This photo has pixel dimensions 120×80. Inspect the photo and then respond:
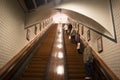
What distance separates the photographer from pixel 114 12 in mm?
5219

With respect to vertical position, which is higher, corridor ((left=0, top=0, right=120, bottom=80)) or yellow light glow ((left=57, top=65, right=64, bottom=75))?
corridor ((left=0, top=0, right=120, bottom=80))

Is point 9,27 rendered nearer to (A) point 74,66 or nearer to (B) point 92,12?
(A) point 74,66

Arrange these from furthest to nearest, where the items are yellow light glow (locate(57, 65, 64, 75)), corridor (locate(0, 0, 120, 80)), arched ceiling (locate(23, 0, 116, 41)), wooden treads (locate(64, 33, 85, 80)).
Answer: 1. yellow light glow (locate(57, 65, 64, 75))
2. wooden treads (locate(64, 33, 85, 80))
3. arched ceiling (locate(23, 0, 116, 41))
4. corridor (locate(0, 0, 120, 80))

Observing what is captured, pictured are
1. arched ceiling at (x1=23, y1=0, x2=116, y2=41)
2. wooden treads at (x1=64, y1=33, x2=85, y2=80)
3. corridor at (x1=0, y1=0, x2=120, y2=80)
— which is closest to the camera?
corridor at (x1=0, y1=0, x2=120, y2=80)

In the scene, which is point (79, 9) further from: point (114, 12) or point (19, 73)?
point (19, 73)

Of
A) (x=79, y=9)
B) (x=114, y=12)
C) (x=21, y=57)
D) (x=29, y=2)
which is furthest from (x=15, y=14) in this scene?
(x=114, y=12)

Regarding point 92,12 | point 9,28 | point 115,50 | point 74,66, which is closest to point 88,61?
point 115,50

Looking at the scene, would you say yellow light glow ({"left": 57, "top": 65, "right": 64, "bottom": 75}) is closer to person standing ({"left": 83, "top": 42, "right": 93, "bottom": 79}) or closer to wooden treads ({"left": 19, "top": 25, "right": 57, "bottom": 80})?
wooden treads ({"left": 19, "top": 25, "right": 57, "bottom": 80})

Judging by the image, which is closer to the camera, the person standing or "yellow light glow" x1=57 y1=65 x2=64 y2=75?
the person standing

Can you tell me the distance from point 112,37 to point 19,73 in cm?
333

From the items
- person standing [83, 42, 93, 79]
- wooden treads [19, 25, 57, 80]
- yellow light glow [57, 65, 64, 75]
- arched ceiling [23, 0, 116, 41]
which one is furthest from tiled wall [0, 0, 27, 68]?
person standing [83, 42, 93, 79]

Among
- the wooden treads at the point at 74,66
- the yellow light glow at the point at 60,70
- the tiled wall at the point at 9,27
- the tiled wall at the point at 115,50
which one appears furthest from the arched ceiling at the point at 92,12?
the yellow light glow at the point at 60,70

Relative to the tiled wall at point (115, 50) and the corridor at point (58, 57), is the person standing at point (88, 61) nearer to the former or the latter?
the corridor at point (58, 57)

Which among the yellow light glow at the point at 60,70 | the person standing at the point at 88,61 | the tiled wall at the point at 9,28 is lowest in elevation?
the yellow light glow at the point at 60,70
